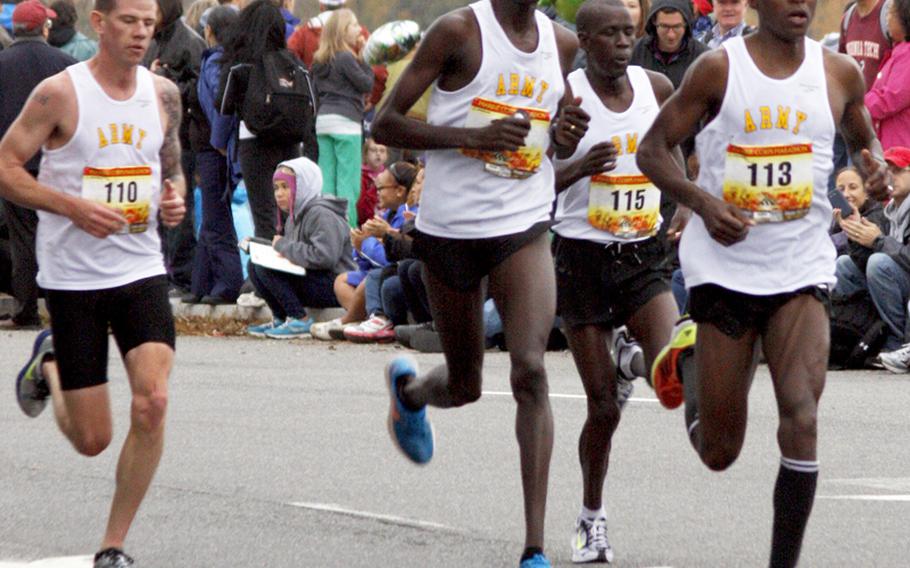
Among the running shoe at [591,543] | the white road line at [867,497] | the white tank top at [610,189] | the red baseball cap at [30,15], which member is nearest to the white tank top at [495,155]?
the white tank top at [610,189]

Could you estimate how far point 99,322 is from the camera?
7094 mm

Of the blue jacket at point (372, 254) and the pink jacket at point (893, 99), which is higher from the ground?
the pink jacket at point (893, 99)

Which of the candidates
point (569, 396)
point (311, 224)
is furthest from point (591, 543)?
point (311, 224)

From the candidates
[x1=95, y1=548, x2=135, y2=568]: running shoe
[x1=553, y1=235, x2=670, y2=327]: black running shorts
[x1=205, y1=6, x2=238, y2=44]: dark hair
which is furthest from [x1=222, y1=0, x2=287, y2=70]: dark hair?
[x1=95, y1=548, x2=135, y2=568]: running shoe

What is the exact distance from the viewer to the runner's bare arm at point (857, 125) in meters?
6.52

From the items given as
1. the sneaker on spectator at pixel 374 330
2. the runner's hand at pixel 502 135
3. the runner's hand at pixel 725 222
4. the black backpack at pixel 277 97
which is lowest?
the sneaker on spectator at pixel 374 330

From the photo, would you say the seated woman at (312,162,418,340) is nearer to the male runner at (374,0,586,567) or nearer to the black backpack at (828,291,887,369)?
the black backpack at (828,291,887,369)

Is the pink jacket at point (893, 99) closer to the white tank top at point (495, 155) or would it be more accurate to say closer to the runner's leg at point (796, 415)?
the white tank top at point (495, 155)

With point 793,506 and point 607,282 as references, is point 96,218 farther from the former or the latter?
point 793,506

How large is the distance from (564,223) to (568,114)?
0.81 m

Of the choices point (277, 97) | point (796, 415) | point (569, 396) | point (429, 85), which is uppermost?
point (429, 85)

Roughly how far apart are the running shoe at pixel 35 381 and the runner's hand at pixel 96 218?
960 millimetres

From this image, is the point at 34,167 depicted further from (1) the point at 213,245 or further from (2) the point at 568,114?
(2) the point at 568,114

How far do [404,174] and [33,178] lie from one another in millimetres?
8584
